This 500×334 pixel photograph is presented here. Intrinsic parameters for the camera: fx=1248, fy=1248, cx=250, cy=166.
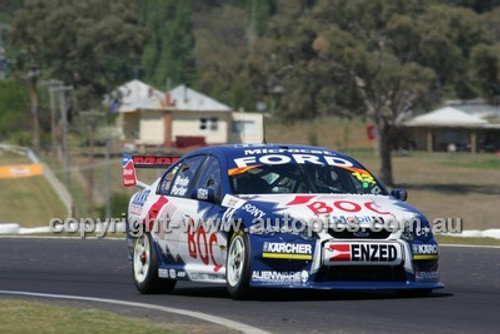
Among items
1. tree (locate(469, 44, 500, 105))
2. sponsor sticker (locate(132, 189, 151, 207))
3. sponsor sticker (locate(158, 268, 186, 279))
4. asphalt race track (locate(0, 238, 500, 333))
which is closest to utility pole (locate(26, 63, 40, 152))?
tree (locate(469, 44, 500, 105))

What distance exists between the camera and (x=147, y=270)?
37.7 feet

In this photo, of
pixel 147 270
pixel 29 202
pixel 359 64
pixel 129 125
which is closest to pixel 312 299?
pixel 147 270

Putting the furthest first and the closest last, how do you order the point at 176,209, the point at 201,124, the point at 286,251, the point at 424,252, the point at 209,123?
the point at 201,124
the point at 209,123
the point at 176,209
the point at 424,252
the point at 286,251

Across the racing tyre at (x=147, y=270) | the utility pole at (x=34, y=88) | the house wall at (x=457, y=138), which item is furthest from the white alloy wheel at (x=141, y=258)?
the house wall at (x=457, y=138)

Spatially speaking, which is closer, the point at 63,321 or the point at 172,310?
the point at 63,321

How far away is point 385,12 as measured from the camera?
2183 inches

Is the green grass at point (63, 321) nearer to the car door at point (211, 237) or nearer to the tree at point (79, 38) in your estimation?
the car door at point (211, 237)

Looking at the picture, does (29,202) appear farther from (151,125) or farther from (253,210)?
(151,125)

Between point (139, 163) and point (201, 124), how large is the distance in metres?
74.3

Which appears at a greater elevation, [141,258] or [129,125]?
[141,258]

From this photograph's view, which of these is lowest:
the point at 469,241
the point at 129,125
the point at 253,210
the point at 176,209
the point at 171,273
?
the point at 129,125

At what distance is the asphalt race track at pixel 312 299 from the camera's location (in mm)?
8453

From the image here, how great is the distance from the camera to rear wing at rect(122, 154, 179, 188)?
12.6m

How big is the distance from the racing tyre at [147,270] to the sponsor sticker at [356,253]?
90.3 inches
